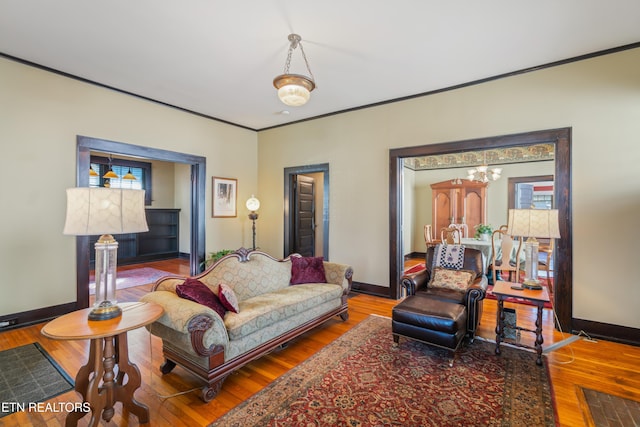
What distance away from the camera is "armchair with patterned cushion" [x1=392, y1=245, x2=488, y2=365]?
2.71 m

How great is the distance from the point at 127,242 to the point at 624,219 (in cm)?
922

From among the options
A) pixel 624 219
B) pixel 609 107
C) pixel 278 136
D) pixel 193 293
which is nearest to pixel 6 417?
pixel 193 293

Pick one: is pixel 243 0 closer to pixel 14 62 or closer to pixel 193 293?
pixel 193 293

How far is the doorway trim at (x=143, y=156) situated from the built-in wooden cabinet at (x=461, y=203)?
6.20m

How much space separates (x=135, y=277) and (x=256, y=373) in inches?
185

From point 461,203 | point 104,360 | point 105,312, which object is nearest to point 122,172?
point 105,312

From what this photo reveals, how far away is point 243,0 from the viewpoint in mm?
2486

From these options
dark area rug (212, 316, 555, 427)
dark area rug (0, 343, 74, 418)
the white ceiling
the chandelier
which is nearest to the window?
the white ceiling

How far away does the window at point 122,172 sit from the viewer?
709 cm

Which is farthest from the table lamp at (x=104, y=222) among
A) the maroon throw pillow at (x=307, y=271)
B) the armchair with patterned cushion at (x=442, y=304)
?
the armchair with patterned cushion at (x=442, y=304)

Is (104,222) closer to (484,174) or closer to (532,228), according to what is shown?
(532,228)

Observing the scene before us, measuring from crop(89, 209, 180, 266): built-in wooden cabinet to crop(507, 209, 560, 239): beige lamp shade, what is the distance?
7.74 m

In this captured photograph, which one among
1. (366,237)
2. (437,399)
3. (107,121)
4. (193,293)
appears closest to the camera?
(437,399)

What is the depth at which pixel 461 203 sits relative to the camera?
25.9 feet
